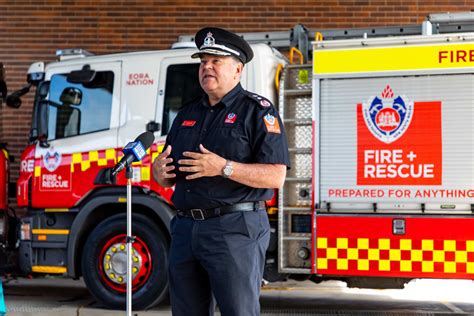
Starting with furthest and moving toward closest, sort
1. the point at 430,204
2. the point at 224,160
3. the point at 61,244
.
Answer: the point at 61,244, the point at 430,204, the point at 224,160

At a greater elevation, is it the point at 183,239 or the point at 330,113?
the point at 330,113

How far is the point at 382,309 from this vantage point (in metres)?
7.82

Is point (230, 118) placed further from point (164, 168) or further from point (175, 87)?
point (175, 87)

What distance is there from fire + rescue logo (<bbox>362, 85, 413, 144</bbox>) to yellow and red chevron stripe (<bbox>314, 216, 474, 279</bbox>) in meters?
0.72

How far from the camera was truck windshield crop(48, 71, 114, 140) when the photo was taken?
7477 mm

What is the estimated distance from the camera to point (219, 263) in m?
3.32

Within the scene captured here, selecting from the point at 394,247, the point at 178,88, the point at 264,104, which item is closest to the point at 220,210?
the point at 264,104

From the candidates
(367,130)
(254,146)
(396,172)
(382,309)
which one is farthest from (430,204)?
(254,146)

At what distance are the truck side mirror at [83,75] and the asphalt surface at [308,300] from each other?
2.21m

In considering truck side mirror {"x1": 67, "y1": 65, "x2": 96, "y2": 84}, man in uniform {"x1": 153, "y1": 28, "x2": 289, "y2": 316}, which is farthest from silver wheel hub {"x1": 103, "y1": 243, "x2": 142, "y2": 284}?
man in uniform {"x1": 153, "y1": 28, "x2": 289, "y2": 316}

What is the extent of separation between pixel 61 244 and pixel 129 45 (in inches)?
153

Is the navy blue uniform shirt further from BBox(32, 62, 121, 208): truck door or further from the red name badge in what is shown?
BBox(32, 62, 121, 208): truck door

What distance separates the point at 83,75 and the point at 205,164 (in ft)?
14.8

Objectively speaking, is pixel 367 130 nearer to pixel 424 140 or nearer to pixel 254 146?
pixel 424 140
